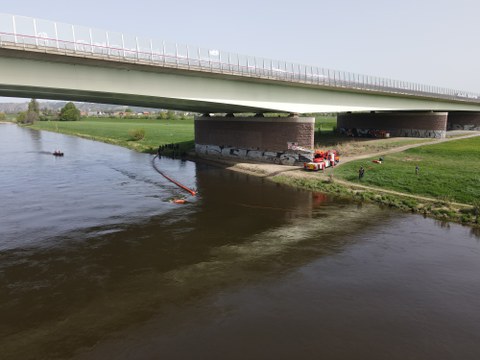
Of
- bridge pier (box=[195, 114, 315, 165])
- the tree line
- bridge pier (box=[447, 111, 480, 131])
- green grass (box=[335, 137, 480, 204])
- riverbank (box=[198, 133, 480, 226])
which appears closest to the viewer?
riverbank (box=[198, 133, 480, 226])

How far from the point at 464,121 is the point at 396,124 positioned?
34657mm

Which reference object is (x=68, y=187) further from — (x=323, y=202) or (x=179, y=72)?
(x=323, y=202)

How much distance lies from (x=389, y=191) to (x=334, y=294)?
22.6 m

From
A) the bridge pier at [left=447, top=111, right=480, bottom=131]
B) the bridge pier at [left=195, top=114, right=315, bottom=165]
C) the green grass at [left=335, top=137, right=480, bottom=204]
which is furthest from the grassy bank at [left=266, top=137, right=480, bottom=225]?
the bridge pier at [left=447, top=111, right=480, bottom=131]

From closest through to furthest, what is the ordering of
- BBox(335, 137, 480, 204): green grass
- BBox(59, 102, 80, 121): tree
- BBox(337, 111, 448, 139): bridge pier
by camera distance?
BBox(335, 137, 480, 204): green grass < BBox(337, 111, 448, 139): bridge pier < BBox(59, 102, 80, 121): tree

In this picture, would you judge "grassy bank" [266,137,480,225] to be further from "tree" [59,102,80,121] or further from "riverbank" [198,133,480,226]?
"tree" [59,102,80,121]

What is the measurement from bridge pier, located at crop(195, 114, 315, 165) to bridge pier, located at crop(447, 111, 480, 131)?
242 ft

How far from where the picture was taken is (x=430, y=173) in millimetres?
39844

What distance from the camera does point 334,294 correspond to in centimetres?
1734

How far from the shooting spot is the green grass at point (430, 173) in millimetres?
34656

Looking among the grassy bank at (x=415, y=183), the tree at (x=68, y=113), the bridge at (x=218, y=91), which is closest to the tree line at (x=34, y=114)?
the tree at (x=68, y=113)

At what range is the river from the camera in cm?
1376

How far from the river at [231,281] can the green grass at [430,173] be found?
7.33 m

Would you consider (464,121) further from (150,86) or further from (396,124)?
(150,86)
